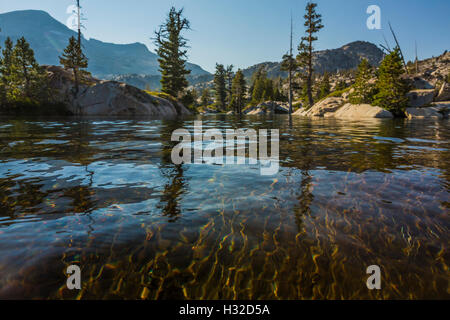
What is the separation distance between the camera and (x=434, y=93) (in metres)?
27.8

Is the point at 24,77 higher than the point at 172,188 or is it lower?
higher

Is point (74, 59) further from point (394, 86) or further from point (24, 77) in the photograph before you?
point (394, 86)

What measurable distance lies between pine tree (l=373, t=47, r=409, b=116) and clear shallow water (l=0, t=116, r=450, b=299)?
2593 cm

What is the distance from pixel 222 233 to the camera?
2293mm

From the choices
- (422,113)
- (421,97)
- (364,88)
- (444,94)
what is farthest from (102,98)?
(444,94)

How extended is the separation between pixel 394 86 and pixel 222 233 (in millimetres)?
29740

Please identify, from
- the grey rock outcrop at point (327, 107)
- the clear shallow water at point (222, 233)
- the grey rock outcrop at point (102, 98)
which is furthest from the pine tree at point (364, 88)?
the clear shallow water at point (222, 233)

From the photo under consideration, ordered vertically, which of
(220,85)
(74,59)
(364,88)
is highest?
(220,85)

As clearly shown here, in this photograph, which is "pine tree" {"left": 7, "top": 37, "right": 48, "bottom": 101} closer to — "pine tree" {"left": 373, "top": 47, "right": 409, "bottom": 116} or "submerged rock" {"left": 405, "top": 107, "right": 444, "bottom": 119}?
"pine tree" {"left": 373, "top": 47, "right": 409, "bottom": 116}

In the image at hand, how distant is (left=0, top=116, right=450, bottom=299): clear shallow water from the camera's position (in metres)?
1.68

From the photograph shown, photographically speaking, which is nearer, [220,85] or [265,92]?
[265,92]

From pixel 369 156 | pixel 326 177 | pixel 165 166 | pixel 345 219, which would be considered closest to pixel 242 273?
pixel 345 219

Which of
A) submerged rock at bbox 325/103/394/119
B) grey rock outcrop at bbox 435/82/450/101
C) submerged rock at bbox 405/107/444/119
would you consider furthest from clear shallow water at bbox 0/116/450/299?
grey rock outcrop at bbox 435/82/450/101

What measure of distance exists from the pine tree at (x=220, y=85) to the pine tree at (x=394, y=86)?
5650cm
